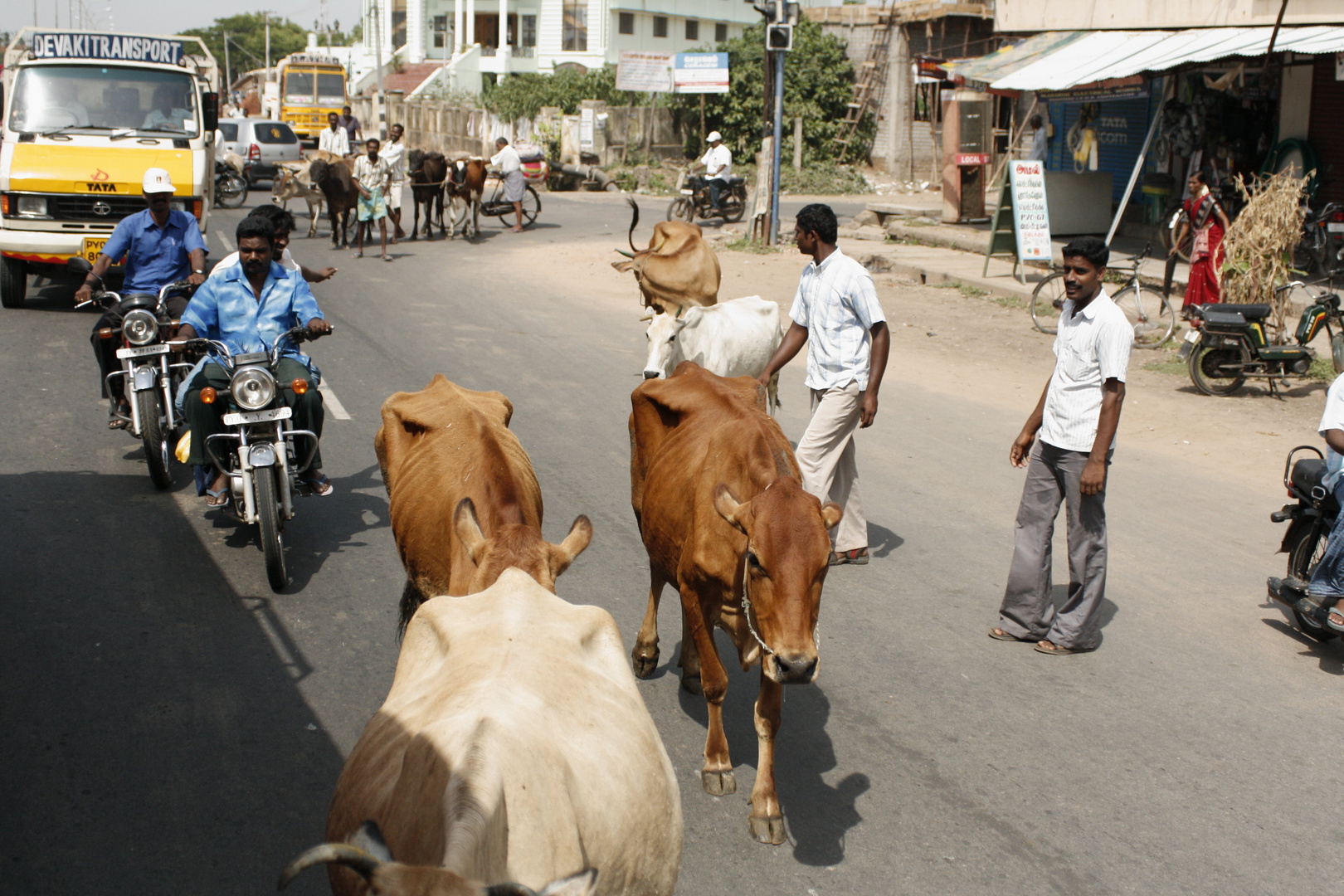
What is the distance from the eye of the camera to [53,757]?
4.05m

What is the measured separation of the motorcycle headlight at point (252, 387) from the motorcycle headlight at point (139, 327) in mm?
1521

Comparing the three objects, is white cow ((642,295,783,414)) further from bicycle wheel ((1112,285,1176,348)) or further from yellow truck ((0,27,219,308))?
yellow truck ((0,27,219,308))

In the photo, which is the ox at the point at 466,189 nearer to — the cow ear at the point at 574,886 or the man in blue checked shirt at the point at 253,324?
the man in blue checked shirt at the point at 253,324

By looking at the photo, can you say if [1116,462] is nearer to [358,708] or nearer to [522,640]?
[358,708]

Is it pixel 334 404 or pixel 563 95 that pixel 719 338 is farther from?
pixel 563 95

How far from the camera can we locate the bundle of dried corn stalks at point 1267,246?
444 inches

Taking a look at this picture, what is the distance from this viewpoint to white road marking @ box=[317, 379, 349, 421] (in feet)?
28.9

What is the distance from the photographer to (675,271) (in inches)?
325

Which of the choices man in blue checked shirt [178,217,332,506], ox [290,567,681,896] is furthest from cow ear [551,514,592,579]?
man in blue checked shirt [178,217,332,506]

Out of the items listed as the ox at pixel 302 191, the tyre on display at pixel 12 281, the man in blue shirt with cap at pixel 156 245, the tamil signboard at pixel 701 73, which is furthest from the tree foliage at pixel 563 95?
the man in blue shirt with cap at pixel 156 245

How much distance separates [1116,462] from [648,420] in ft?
15.7

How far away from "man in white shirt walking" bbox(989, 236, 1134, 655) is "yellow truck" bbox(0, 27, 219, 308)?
10531mm

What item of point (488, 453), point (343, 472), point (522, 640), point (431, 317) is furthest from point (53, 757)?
point (431, 317)

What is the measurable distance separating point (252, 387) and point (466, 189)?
1583 centimetres
